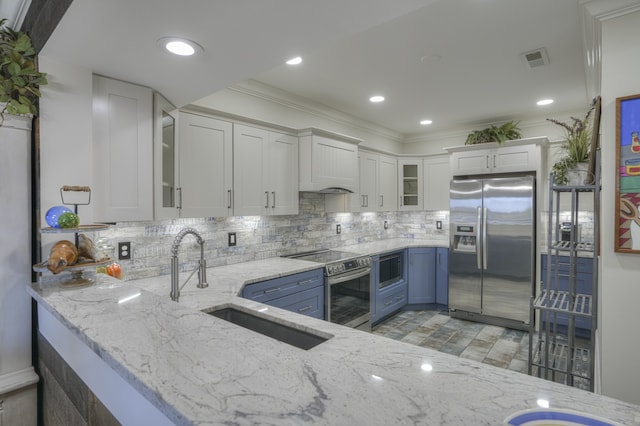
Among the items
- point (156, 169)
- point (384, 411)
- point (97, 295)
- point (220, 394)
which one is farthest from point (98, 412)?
point (156, 169)

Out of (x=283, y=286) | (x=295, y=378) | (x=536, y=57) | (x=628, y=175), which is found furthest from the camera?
(x=283, y=286)

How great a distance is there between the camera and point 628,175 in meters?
1.65

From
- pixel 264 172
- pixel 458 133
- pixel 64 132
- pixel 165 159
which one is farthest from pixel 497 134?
pixel 64 132

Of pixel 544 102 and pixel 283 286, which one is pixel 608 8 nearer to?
pixel 544 102

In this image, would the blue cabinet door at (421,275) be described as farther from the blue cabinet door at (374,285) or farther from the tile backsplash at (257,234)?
the blue cabinet door at (374,285)

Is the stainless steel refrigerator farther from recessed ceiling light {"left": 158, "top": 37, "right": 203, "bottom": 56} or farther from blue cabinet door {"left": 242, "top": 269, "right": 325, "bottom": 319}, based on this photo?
recessed ceiling light {"left": 158, "top": 37, "right": 203, "bottom": 56}

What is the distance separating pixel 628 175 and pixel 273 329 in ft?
6.30

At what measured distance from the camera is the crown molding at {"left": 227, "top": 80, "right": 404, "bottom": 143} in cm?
305

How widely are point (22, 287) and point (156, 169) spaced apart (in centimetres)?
94

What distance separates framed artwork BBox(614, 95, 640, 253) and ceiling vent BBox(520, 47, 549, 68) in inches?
43.4

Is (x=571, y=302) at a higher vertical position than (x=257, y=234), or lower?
lower

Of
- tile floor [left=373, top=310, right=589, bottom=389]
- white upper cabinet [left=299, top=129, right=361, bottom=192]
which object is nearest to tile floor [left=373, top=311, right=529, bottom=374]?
tile floor [left=373, top=310, right=589, bottom=389]

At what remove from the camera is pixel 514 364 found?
3.05m

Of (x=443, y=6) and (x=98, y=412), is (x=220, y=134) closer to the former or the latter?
(x=443, y=6)
